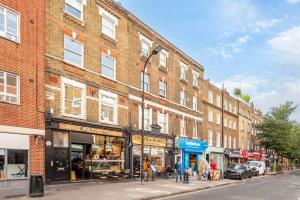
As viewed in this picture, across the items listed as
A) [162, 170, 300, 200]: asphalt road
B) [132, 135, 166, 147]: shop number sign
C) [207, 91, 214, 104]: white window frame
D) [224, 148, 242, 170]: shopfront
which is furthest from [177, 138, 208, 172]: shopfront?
[162, 170, 300, 200]: asphalt road

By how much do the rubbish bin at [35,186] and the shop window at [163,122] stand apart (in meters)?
18.9

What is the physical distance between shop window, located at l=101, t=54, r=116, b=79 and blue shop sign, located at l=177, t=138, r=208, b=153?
13422 millimetres

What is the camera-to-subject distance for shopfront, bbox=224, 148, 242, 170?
55.8 m

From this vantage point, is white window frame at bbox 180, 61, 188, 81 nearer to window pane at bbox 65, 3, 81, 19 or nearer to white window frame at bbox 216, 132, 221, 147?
white window frame at bbox 216, 132, 221, 147

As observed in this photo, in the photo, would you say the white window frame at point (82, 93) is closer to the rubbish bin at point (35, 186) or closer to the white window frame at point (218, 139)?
the rubbish bin at point (35, 186)

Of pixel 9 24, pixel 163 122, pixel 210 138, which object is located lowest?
pixel 210 138

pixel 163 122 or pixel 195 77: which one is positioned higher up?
pixel 195 77

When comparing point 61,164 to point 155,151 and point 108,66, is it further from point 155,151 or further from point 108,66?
point 155,151

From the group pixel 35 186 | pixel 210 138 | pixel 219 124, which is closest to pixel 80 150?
pixel 35 186

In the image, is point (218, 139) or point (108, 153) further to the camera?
point (218, 139)

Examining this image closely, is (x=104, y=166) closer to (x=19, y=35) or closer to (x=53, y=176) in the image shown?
(x=53, y=176)

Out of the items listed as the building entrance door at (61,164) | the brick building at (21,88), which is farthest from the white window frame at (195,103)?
the brick building at (21,88)

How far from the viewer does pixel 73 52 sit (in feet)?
79.2

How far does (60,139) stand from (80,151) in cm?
223
